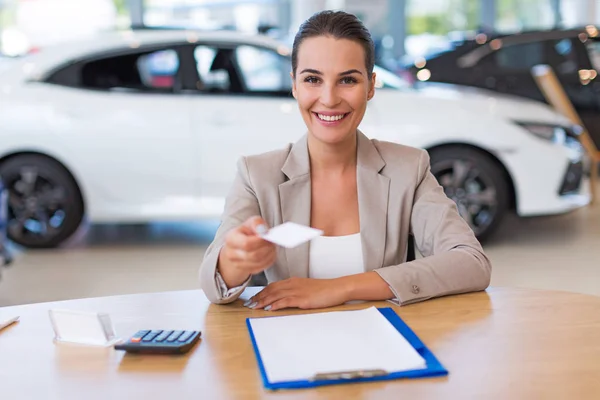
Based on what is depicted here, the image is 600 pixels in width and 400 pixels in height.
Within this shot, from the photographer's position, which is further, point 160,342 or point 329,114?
point 329,114

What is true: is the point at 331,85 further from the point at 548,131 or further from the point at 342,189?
the point at 548,131

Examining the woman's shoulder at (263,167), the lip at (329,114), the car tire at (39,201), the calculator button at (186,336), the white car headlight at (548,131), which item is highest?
the lip at (329,114)

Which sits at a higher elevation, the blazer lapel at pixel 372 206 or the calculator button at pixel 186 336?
the blazer lapel at pixel 372 206

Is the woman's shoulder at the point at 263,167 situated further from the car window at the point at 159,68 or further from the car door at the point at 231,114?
the car window at the point at 159,68

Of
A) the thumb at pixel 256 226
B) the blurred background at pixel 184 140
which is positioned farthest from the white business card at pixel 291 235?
the blurred background at pixel 184 140

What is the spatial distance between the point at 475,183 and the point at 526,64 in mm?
2666

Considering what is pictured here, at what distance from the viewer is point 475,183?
499cm

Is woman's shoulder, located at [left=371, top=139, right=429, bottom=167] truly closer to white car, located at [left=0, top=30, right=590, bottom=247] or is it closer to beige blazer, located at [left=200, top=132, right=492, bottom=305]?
beige blazer, located at [left=200, top=132, right=492, bottom=305]

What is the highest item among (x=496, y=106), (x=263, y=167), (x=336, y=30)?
(x=336, y=30)

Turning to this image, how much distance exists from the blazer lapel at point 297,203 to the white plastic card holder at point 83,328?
1.94 feet

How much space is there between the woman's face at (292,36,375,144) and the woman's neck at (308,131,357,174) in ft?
0.25

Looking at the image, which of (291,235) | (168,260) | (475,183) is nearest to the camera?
(291,235)

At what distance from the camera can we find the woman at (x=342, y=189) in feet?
6.39

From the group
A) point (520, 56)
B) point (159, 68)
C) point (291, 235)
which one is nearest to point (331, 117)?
point (291, 235)
